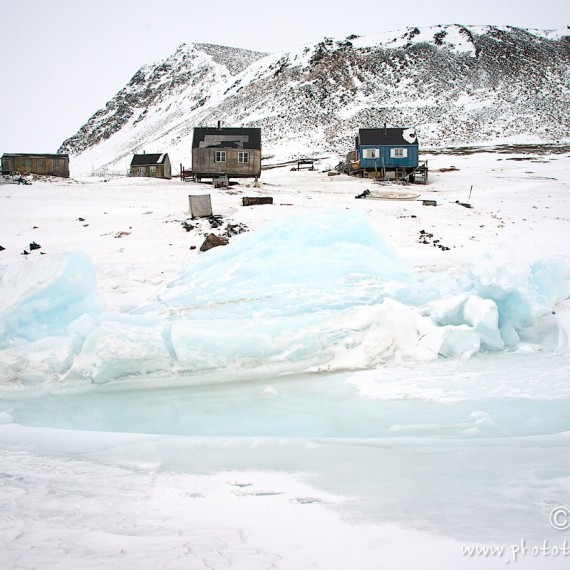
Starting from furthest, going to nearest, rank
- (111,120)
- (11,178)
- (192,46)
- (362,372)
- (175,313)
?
(192,46) < (111,120) < (11,178) < (175,313) < (362,372)

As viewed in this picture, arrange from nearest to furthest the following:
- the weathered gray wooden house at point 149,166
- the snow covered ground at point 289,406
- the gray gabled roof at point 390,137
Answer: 1. the snow covered ground at point 289,406
2. the gray gabled roof at point 390,137
3. the weathered gray wooden house at point 149,166

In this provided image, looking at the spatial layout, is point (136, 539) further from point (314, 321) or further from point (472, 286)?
point (472, 286)

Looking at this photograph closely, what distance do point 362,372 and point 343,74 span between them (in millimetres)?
77099

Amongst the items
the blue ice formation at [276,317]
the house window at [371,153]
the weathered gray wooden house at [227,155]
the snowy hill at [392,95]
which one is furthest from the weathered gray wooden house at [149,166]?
the blue ice formation at [276,317]

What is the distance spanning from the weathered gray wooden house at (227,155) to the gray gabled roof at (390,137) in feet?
26.6

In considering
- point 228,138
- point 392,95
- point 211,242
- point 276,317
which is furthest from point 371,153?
point 392,95

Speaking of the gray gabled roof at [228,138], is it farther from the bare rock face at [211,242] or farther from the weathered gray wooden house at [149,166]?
the bare rock face at [211,242]

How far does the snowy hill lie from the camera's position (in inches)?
2335

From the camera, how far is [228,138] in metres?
36.8

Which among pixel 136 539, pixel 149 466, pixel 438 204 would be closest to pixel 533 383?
pixel 149 466

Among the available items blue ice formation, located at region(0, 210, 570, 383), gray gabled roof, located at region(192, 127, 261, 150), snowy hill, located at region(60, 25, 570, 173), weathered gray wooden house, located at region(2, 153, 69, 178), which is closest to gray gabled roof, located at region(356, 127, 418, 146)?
gray gabled roof, located at region(192, 127, 261, 150)

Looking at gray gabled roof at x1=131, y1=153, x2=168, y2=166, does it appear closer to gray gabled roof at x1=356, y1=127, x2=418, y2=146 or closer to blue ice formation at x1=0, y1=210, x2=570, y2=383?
gray gabled roof at x1=356, y1=127, x2=418, y2=146

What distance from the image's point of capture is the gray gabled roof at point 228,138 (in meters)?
36.5

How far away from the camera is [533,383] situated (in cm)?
532
